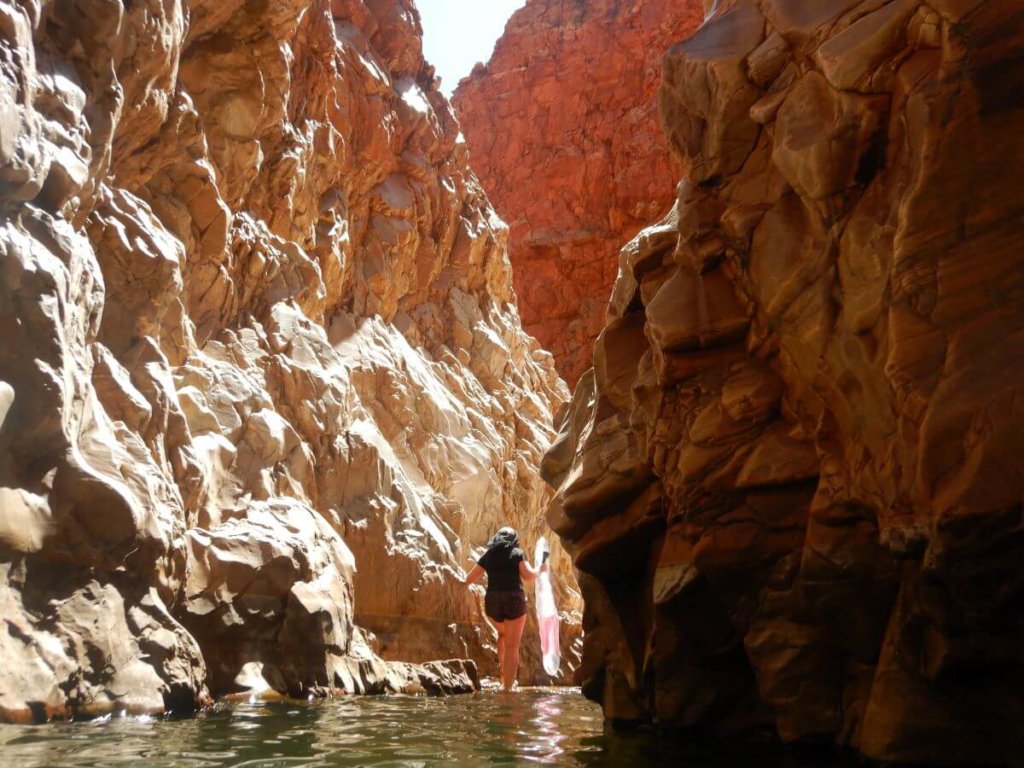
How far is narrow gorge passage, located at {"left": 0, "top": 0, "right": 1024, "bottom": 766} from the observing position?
5.38 m

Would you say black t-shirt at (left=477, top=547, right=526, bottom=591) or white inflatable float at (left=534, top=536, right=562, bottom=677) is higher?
black t-shirt at (left=477, top=547, right=526, bottom=591)

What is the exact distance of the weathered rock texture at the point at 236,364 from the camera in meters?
7.71

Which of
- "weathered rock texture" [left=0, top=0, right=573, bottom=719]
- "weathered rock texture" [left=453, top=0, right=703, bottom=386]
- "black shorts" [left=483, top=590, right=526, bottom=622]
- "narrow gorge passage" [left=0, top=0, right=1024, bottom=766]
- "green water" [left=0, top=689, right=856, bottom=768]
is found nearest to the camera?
"green water" [left=0, top=689, right=856, bottom=768]

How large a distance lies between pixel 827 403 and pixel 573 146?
3951 cm

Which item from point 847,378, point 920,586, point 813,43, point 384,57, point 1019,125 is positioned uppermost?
point 384,57

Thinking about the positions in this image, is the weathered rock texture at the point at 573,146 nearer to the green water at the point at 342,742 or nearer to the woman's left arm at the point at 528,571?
the woman's left arm at the point at 528,571

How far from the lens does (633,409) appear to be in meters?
8.23

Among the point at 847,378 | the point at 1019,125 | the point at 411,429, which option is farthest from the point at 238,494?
the point at 1019,125

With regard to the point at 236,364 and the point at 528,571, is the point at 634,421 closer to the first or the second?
the point at 528,571

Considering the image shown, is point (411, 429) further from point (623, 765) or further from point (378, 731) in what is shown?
point (623, 765)

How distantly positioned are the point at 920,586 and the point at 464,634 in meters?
12.3

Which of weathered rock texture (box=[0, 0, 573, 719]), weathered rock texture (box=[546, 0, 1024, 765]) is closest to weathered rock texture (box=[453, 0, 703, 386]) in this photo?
weathered rock texture (box=[0, 0, 573, 719])

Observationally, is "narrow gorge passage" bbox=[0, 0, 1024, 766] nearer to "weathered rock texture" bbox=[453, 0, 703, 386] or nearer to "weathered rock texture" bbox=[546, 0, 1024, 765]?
"weathered rock texture" bbox=[546, 0, 1024, 765]

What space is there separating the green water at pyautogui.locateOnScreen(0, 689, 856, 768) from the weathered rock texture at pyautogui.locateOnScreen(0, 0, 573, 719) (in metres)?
1.01
